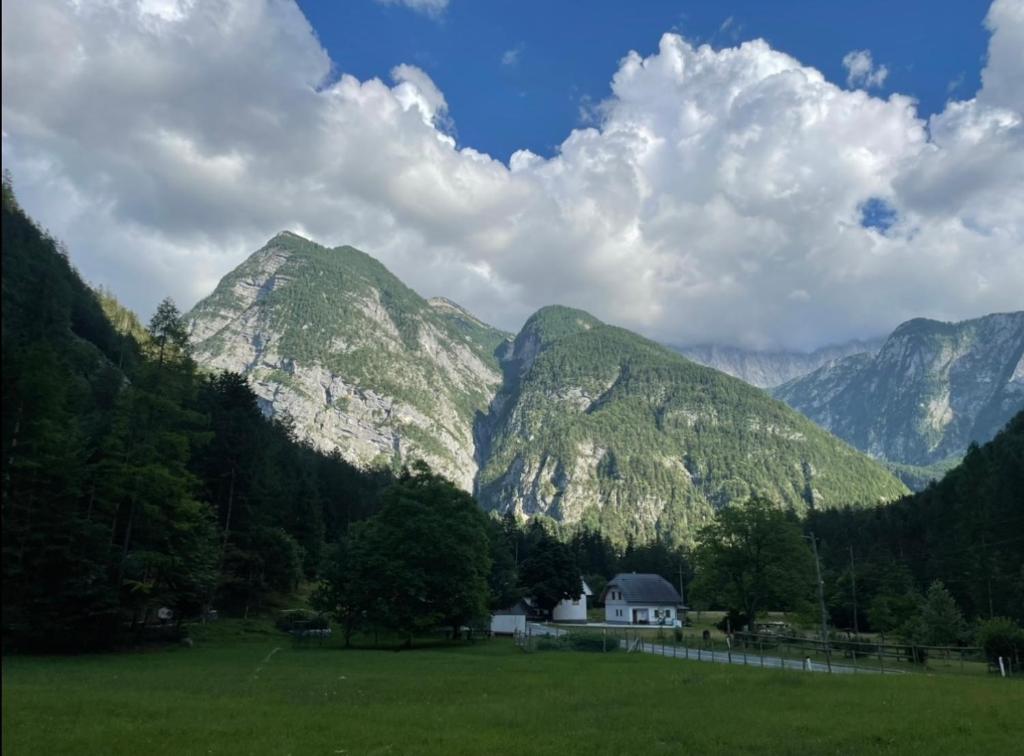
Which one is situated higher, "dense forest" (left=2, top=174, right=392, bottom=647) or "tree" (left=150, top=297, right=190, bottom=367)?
"tree" (left=150, top=297, right=190, bottom=367)

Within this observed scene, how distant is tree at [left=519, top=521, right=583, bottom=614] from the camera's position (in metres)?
111

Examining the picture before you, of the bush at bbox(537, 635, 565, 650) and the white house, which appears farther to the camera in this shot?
the white house

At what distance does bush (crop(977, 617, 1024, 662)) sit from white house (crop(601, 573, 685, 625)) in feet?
264

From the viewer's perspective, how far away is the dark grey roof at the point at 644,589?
126 meters

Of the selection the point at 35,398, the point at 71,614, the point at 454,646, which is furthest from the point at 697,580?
the point at 35,398

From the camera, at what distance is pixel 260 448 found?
244ft

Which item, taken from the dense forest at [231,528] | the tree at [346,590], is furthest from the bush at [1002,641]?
the tree at [346,590]

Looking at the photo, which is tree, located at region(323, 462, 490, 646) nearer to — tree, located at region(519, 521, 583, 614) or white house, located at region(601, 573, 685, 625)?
tree, located at region(519, 521, 583, 614)

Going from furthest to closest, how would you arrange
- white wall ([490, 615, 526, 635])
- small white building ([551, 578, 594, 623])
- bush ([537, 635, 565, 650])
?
small white building ([551, 578, 594, 623]) → white wall ([490, 615, 526, 635]) → bush ([537, 635, 565, 650])

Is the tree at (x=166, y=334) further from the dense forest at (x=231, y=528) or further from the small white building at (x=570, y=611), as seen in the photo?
the small white building at (x=570, y=611)

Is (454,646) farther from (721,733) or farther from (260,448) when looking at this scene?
(721,733)

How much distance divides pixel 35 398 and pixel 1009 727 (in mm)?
26906

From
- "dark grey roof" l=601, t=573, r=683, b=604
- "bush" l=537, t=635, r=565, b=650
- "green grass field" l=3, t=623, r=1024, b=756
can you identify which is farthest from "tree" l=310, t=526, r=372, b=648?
"dark grey roof" l=601, t=573, r=683, b=604

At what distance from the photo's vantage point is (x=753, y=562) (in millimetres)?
74438
